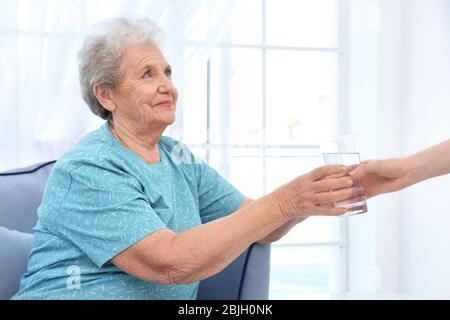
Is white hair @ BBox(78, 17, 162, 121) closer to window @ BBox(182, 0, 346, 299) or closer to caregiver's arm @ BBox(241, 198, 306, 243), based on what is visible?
caregiver's arm @ BBox(241, 198, 306, 243)

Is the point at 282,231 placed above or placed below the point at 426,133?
below

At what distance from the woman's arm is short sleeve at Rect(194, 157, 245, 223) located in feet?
1.10

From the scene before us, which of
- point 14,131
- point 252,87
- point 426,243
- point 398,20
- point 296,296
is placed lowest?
point 296,296

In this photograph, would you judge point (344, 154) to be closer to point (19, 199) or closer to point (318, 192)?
point (318, 192)

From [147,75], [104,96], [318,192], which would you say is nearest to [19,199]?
[104,96]

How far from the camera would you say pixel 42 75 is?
2168mm

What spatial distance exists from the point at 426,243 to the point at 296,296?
59 cm

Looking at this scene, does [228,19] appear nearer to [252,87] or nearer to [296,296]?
[252,87]

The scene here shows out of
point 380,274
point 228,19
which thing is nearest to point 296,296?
point 380,274

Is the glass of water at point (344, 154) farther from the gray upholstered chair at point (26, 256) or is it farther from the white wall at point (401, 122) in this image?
the white wall at point (401, 122)

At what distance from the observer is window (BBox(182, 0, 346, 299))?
105 inches

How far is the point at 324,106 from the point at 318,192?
1.76 meters

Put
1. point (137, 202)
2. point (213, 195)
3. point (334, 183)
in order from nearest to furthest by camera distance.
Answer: point (334, 183), point (137, 202), point (213, 195)
